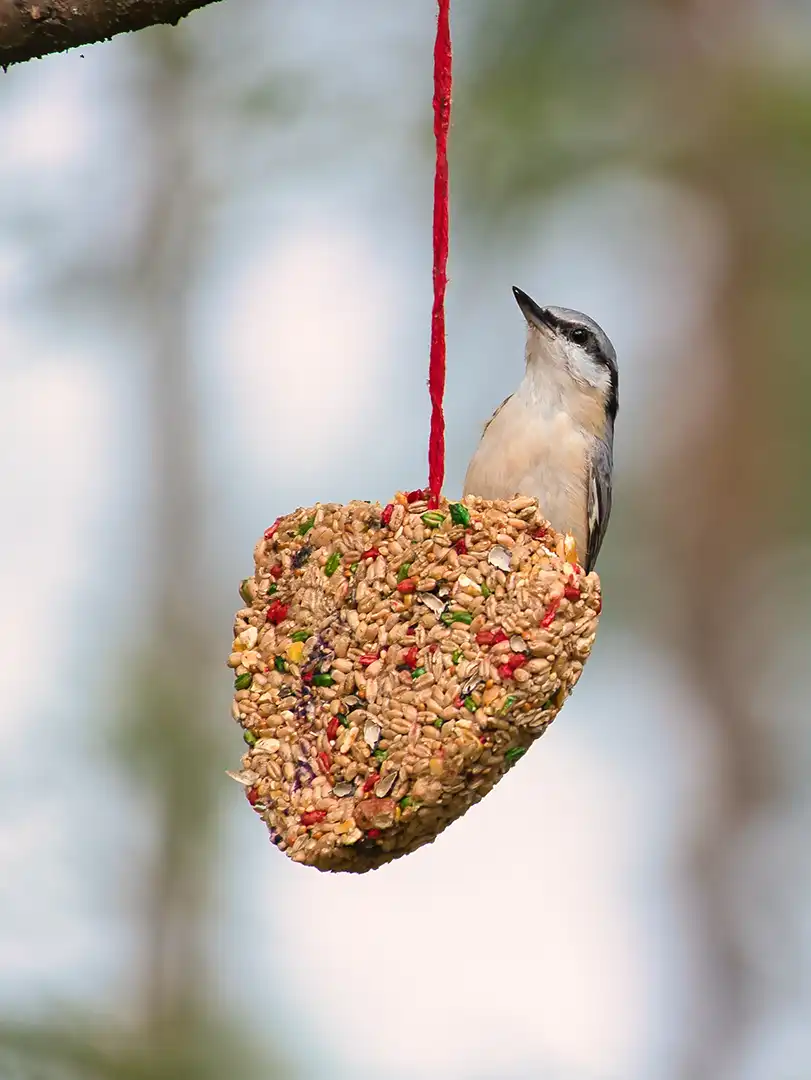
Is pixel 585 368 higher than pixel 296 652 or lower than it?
higher

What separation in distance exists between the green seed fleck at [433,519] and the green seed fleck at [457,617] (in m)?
→ 0.19

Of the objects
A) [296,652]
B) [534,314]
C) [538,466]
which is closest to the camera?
[296,652]

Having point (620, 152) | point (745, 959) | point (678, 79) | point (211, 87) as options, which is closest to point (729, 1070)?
point (745, 959)

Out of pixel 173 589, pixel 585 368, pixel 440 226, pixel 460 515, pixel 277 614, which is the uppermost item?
pixel 173 589

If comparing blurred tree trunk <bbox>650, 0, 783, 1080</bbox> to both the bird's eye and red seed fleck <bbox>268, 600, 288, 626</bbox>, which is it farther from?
red seed fleck <bbox>268, 600, 288, 626</bbox>

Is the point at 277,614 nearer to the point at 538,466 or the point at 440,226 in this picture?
the point at 440,226

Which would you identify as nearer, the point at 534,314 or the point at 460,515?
the point at 460,515

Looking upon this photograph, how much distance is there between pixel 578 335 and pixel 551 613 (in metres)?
2.19

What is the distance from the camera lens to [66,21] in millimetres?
2789

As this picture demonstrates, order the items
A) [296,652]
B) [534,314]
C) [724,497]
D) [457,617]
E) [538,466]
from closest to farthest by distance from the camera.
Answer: [457,617] → [296,652] → [538,466] → [534,314] → [724,497]

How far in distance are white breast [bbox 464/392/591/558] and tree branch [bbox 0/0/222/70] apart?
6.50 ft

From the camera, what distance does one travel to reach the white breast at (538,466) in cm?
448

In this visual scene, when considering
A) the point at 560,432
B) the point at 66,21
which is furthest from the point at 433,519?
the point at 560,432

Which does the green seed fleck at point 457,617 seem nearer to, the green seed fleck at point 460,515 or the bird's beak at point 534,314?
the green seed fleck at point 460,515
